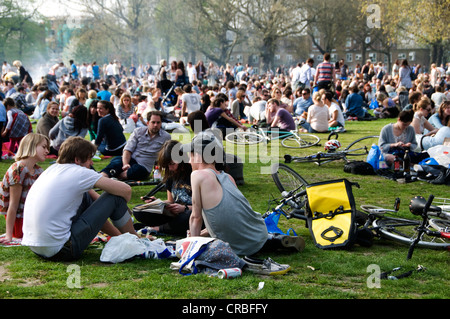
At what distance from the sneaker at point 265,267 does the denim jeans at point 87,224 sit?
1.43 m

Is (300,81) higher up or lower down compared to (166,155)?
higher up

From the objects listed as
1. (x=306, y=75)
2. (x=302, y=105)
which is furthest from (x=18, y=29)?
(x=302, y=105)

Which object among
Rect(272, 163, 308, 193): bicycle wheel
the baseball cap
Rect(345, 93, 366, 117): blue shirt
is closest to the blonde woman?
the baseball cap

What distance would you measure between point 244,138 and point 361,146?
9.87ft

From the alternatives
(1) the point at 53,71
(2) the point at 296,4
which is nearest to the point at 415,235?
(1) the point at 53,71

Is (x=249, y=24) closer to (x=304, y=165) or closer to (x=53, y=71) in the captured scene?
(x=53, y=71)

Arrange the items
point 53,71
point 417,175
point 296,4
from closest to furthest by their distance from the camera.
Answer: point 417,175 → point 53,71 → point 296,4

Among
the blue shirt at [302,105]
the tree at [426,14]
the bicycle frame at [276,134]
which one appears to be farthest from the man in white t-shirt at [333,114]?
the tree at [426,14]

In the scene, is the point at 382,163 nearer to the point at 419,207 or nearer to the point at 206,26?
the point at 419,207

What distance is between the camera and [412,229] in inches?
232

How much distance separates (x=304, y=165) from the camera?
1103cm

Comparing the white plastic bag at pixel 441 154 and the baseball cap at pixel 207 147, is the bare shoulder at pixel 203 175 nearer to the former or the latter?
the baseball cap at pixel 207 147
